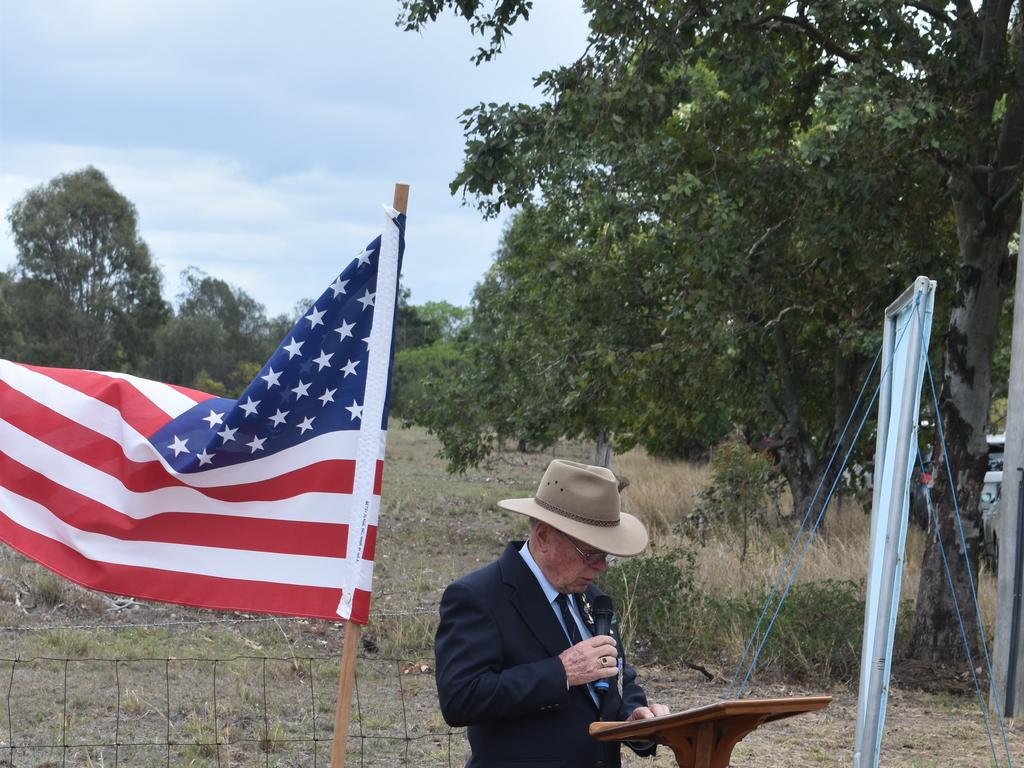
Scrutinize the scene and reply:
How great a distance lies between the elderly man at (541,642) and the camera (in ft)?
11.2

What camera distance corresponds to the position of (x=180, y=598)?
16.0 feet

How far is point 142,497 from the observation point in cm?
495

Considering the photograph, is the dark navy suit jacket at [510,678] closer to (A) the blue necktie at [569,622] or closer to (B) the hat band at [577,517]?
(A) the blue necktie at [569,622]

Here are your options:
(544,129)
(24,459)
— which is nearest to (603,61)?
(544,129)

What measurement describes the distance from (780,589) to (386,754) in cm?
540

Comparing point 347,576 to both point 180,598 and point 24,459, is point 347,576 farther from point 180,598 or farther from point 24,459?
point 24,459

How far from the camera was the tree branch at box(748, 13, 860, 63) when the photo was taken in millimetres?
10172

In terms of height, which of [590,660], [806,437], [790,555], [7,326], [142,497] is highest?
[7,326]

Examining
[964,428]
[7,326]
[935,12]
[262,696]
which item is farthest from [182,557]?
[7,326]

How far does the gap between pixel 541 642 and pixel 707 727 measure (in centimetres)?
55

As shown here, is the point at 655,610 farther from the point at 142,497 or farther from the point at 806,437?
the point at 806,437

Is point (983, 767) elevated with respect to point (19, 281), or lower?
lower

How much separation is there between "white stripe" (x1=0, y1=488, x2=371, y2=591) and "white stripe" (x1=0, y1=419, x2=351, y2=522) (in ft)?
0.45

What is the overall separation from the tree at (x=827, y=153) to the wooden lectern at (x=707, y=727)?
6.38m
